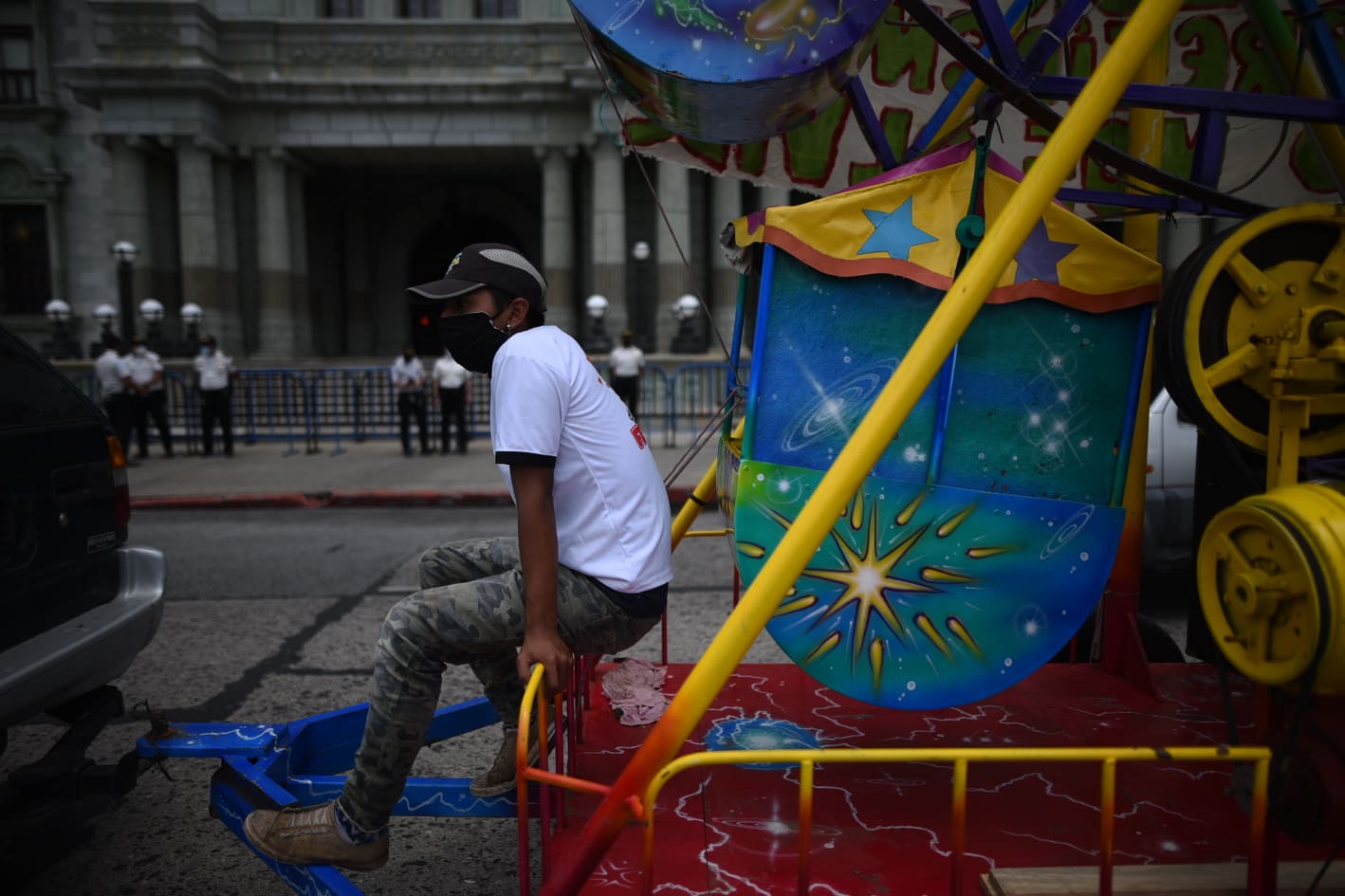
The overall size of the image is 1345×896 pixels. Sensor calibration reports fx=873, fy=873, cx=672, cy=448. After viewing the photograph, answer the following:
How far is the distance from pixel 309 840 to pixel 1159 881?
81.5 inches

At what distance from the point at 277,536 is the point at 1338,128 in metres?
9.12

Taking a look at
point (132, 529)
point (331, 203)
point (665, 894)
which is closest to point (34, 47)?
point (331, 203)

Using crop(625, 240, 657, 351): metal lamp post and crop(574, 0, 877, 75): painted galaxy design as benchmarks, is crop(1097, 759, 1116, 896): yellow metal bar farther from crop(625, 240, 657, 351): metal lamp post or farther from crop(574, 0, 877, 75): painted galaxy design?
crop(625, 240, 657, 351): metal lamp post

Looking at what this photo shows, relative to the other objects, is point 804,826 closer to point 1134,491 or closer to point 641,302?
point 1134,491

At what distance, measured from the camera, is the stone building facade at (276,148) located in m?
22.1

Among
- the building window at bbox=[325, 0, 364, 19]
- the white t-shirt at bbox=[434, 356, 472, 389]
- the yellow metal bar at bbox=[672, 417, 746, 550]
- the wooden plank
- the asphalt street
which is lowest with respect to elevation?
the asphalt street

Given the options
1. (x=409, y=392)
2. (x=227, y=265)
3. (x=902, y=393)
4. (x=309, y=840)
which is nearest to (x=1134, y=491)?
(x=902, y=393)

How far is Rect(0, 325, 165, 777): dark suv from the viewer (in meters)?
2.93

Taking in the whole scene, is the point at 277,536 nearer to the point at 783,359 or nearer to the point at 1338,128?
the point at 783,359

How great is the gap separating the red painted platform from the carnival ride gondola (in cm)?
1

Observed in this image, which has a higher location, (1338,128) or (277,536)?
(1338,128)

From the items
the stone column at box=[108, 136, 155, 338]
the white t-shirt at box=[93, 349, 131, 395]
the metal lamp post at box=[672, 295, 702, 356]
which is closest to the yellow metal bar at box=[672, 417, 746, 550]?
the white t-shirt at box=[93, 349, 131, 395]

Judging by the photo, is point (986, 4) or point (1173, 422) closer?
point (986, 4)

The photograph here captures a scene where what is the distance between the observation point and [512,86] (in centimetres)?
2258
